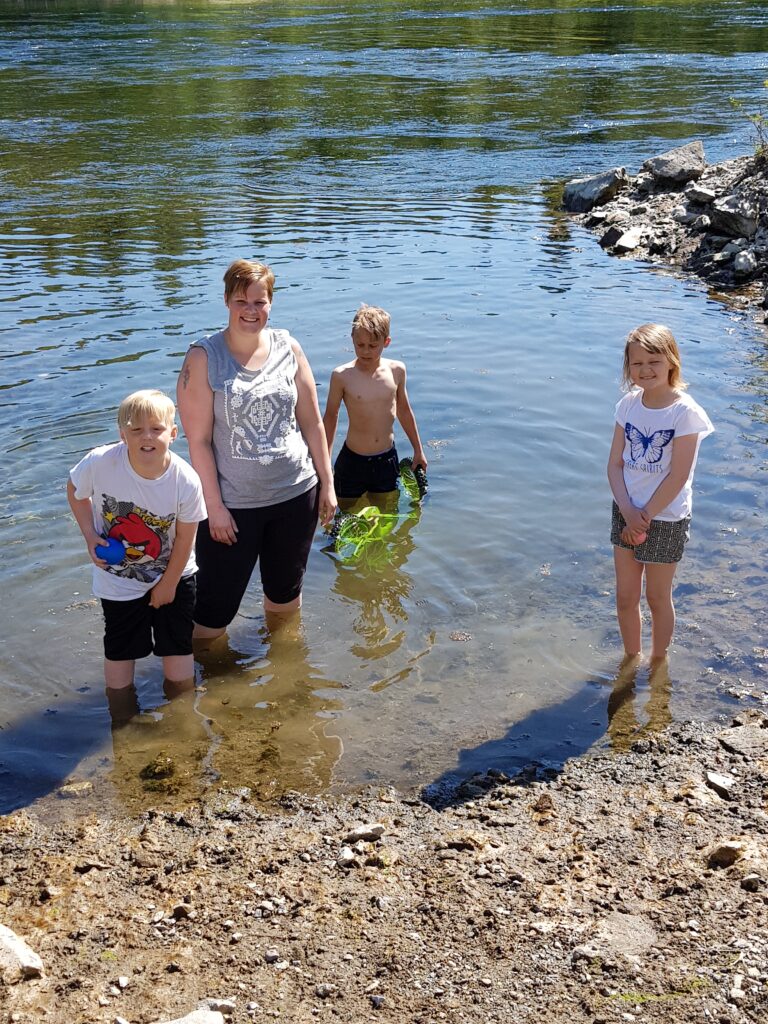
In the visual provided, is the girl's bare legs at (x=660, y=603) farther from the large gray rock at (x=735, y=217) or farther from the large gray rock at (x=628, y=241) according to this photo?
the large gray rock at (x=628, y=241)

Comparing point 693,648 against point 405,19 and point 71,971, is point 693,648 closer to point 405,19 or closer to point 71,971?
point 71,971

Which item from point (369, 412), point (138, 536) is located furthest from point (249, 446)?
point (369, 412)

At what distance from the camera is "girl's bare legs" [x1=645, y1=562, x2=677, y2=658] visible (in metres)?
5.48

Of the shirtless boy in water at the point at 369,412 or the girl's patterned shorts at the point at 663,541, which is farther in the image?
the shirtless boy in water at the point at 369,412

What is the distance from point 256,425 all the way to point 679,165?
14090mm

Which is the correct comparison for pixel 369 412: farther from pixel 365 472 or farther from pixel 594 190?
pixel 594 190

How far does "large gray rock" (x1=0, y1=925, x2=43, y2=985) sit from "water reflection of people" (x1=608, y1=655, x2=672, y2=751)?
274 centimetres

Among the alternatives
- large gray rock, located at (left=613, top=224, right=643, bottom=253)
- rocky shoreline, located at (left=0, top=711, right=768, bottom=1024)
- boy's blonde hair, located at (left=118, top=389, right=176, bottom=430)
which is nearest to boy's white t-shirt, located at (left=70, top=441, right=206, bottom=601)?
boy's blonde hair, located at (left=118, top=389, right=176, bottom=430)

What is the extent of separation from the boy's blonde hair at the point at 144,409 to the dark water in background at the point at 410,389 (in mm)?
1562

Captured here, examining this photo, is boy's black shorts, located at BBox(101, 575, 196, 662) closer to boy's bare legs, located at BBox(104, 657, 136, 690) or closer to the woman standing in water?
boy's bare legs, located at BBox(104, 657, 136, 690)

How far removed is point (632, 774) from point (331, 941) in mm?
1727

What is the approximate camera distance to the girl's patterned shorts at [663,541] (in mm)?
5312

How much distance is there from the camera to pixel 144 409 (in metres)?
4.69

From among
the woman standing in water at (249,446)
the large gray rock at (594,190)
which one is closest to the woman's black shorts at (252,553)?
the woman standing in water at (249,446)
